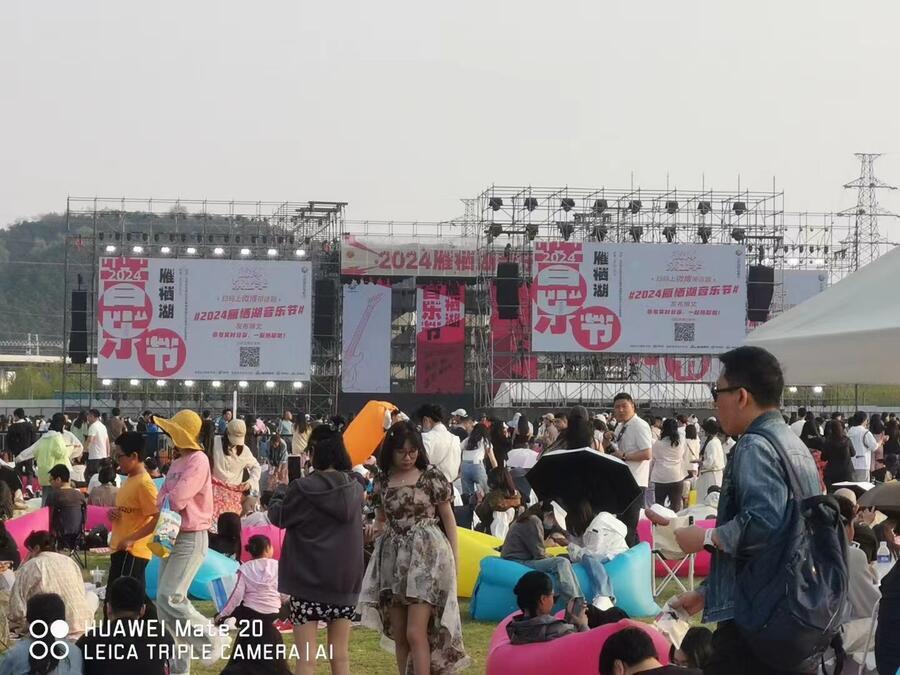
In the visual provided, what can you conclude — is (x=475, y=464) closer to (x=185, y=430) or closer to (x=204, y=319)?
(x=185, y=430)

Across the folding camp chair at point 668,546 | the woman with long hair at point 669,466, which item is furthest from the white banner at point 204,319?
the folding camp chair at point 668,546

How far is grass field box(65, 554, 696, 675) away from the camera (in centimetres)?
759

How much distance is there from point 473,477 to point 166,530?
24.4 ft

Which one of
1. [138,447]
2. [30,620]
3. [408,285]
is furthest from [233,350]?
[30,620]

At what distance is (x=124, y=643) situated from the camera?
5.05m

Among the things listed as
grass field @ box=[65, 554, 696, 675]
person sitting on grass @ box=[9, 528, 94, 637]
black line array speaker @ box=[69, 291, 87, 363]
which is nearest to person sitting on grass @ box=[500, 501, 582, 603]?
grass field @ box=[65, 554, 696, 675]

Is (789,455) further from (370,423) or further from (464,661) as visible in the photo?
(370,423)

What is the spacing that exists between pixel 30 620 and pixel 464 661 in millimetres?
1867

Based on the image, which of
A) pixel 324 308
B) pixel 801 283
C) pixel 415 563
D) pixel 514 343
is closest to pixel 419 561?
pixel 415 563

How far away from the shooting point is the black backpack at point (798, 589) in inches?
140

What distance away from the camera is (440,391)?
35.6 m

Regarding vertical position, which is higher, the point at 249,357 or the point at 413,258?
the point at 413,258

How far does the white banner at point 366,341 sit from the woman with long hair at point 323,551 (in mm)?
28027

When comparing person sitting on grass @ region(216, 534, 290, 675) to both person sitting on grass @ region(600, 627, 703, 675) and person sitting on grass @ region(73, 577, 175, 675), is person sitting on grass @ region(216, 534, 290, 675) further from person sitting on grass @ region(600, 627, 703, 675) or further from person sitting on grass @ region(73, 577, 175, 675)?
person sitting on grass @ region(600, 627, 703, 675)
